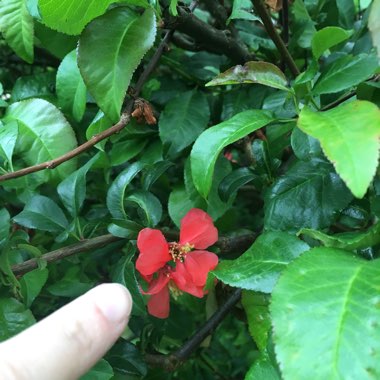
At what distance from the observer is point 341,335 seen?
1.21ft

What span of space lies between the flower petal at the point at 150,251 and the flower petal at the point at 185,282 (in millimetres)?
21

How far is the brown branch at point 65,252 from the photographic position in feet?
2.00

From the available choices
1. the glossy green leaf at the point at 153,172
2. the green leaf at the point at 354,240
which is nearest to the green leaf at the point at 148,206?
the glossy green leaf at the point at 153,172

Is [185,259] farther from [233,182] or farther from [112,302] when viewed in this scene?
[112,302]

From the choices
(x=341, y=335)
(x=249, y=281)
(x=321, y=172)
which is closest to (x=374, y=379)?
(x=341, y=335)

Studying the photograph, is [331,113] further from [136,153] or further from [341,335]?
[136,153]

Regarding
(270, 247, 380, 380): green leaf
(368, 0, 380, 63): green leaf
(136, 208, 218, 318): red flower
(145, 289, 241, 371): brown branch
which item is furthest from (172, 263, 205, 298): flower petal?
(368, 0, 380, 63): green leaf

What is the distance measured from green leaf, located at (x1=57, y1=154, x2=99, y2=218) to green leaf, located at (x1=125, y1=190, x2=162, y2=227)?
6cm

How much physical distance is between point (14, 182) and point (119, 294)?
1.11ft

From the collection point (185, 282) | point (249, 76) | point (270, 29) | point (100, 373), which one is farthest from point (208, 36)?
point (100, 373)

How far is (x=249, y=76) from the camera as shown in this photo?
0.52 m

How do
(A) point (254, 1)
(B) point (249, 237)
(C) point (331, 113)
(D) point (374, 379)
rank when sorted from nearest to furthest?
(D) point (374, 379) < (C) point (331, 113) < (A) point (254, 1) < (B) point (249, 237)

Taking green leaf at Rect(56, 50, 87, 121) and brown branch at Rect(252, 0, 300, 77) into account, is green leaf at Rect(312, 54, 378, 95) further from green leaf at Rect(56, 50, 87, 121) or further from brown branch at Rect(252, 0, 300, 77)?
green leaf at Rect(56, 50, 87, 121)

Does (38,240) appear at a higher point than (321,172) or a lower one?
lower
